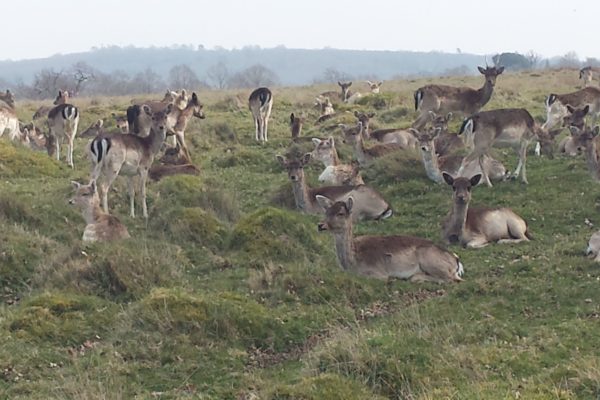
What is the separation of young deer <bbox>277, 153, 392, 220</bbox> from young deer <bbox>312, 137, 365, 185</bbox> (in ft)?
4.94

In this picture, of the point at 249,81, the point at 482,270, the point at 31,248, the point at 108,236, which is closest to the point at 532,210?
the point at 482,270

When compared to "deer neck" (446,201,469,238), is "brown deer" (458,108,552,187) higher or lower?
higher

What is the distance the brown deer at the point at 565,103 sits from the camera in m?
20.1

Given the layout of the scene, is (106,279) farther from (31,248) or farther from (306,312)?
(306,312)

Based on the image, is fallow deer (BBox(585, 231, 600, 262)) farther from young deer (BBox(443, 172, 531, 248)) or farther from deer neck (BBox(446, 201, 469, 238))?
deer neck (BBox(446, 201, 469, 238))

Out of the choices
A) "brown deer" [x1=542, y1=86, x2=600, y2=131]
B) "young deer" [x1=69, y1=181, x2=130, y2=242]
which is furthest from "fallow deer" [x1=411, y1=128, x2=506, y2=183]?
"young deer" [x1=69, y1=181, x2=130, y2=242]

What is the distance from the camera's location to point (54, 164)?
58.6 feet

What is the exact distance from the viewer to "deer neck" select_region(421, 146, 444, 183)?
14734 mm

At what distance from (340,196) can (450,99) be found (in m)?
7.81

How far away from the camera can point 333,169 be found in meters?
15.4

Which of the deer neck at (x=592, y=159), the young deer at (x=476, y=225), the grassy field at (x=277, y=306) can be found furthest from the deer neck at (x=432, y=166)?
the young deer at (x=476, y=225)

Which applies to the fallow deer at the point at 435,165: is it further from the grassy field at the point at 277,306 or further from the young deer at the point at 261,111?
the young deer at the point at 261,111

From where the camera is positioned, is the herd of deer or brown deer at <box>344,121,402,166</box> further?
brown deer at <box>344,121,402,166</box>

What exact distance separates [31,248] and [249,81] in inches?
5273
